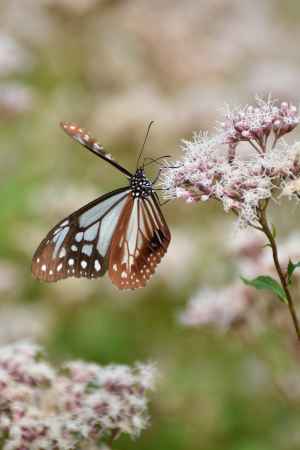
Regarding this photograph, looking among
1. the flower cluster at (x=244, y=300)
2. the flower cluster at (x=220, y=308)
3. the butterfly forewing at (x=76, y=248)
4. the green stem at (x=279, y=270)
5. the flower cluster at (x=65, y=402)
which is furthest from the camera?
the flower cluster at (x=220, y=308)

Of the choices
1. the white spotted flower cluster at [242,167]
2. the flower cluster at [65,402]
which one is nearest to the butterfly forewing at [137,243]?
the flower cluster at [65,402]

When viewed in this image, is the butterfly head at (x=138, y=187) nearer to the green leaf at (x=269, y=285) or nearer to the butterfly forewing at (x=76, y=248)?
the butterfly forewing at (x=76, y=248)

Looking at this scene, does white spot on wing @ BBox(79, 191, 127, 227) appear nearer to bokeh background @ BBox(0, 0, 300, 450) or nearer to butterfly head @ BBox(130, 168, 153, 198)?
butterfly head @ BBox(130, 168, 153, 198)

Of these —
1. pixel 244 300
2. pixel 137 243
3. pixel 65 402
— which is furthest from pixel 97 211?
pixel 244 300

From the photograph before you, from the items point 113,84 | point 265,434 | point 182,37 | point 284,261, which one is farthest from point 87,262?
point 182,37

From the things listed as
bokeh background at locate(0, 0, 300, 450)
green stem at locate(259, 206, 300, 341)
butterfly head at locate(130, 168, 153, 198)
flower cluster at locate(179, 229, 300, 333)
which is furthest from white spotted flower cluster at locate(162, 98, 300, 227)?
bokeh background at locate(0, 0, 300, 450)

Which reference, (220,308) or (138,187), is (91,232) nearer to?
(138,187)
